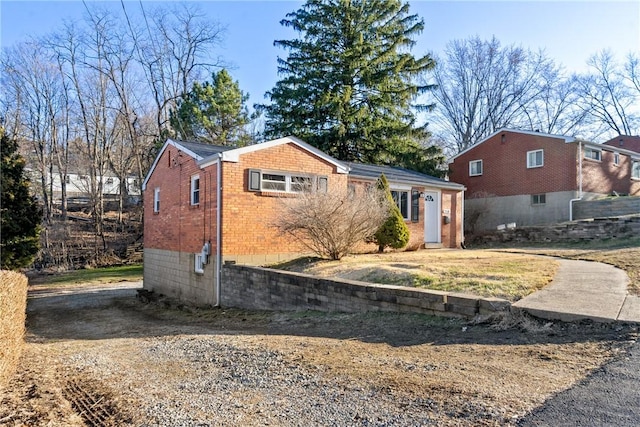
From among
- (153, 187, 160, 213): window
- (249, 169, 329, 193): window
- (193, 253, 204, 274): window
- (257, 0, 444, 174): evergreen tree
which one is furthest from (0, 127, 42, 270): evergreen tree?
(257, 0, 444, 174): evergreen tree

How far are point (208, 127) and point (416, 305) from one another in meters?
22.6

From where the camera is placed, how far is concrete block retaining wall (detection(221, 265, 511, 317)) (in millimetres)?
5789

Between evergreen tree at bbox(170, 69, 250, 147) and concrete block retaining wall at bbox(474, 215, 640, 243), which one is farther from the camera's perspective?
evergreen tree at bbox(170, 69, 250, 147)

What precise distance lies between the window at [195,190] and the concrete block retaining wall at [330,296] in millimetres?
2803

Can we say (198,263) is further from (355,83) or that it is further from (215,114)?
(355,83)

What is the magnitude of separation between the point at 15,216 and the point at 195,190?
6432 millimetres

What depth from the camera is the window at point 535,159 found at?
838 inches

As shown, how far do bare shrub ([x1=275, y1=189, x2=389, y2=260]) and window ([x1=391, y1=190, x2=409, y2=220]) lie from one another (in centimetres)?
467

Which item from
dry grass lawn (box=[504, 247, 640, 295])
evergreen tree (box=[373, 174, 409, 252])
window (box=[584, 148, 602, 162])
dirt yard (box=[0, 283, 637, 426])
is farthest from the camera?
window (box=[584, 148, 602, 162])

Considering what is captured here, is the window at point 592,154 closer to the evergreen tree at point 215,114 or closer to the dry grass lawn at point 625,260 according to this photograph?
the dry grass lawn at point 625,260

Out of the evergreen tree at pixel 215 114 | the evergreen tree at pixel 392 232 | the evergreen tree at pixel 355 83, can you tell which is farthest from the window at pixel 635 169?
the evergreen tree at pixel 215 114

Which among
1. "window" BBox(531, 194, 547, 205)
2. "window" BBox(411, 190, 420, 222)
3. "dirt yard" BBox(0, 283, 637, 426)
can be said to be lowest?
"dirt yard" BBox(0, 283, 637, 426)

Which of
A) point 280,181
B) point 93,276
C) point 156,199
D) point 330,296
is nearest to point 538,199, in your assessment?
point 280,181

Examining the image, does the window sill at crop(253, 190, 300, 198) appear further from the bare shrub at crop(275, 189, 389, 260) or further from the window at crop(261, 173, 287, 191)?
the bare shrub at crop(275, 189, 389, 260)
